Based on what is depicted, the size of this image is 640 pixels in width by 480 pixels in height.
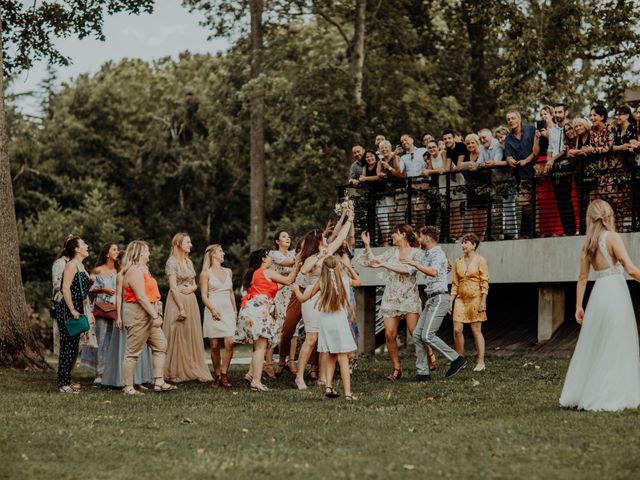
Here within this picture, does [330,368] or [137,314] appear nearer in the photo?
[330,368]

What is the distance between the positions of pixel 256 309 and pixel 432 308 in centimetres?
236

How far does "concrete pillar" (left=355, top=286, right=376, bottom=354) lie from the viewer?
74.6 feet

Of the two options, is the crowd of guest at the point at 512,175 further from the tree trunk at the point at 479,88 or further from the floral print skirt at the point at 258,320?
the tree trunk at the point at 479,88

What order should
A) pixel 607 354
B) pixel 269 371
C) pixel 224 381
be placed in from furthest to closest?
pixel 269 371, pixel 224 381, pixel 607 354

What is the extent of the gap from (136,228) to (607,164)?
34610 mm

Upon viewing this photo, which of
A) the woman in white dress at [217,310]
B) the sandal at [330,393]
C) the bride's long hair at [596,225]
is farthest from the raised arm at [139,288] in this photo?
the bride's long hair at [596,225]

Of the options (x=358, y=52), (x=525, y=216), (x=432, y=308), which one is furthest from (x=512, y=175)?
(x=358, y=52)

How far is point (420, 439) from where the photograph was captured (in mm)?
9852

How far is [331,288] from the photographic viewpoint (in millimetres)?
13344

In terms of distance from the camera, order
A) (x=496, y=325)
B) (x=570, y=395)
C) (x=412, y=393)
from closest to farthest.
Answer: (x=570, y=395) < (x=412, y=393) < (x=496, y=325)

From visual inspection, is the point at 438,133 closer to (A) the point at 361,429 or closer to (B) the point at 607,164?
(B) the point at 607,164

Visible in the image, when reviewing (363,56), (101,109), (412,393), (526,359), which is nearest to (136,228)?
(101,109)

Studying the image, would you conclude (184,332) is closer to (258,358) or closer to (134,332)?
(134,332)

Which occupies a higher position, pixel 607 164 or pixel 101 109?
pixel 101 109
